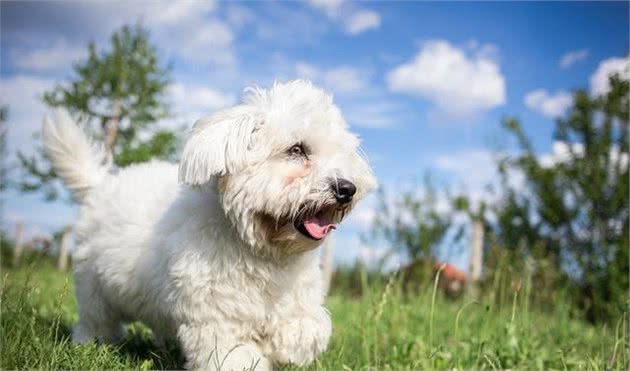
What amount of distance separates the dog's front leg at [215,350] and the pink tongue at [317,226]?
2.58 ft

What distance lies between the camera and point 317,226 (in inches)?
149

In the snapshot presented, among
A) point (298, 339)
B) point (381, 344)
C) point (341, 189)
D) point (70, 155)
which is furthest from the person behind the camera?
point (70, 155)

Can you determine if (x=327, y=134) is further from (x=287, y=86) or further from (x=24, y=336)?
(x=24, y=336)

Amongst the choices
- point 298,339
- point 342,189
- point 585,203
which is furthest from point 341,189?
point 585,203

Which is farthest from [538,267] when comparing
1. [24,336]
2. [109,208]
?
[24,336]

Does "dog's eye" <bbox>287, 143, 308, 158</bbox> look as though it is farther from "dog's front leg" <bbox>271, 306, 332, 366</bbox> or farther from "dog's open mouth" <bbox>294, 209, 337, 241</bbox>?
"dog's front leg" <bbox>271, 306, 332, 366</bbox>

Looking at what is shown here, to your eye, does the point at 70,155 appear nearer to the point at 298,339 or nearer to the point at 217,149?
the point at 217,149

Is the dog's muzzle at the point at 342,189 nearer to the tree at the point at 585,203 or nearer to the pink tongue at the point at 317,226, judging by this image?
the pink tongue at the point at 317,226

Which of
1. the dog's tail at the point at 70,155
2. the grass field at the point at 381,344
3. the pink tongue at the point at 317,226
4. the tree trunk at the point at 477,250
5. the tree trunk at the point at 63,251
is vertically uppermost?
the dog's tail at the point at 70,155

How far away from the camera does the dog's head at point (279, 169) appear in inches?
145

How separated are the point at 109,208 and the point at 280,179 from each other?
198cm

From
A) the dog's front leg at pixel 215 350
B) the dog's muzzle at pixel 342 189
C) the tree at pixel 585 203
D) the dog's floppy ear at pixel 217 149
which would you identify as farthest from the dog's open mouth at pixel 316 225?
the tree at pixel 585 203

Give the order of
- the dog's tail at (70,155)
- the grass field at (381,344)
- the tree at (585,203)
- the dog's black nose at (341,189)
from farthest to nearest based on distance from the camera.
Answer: the tree at (585,203) < the dog's tail at (70,155) < the grass field at (381,344) < the dog's black nose at (341,189)

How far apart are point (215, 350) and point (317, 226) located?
937 mm
